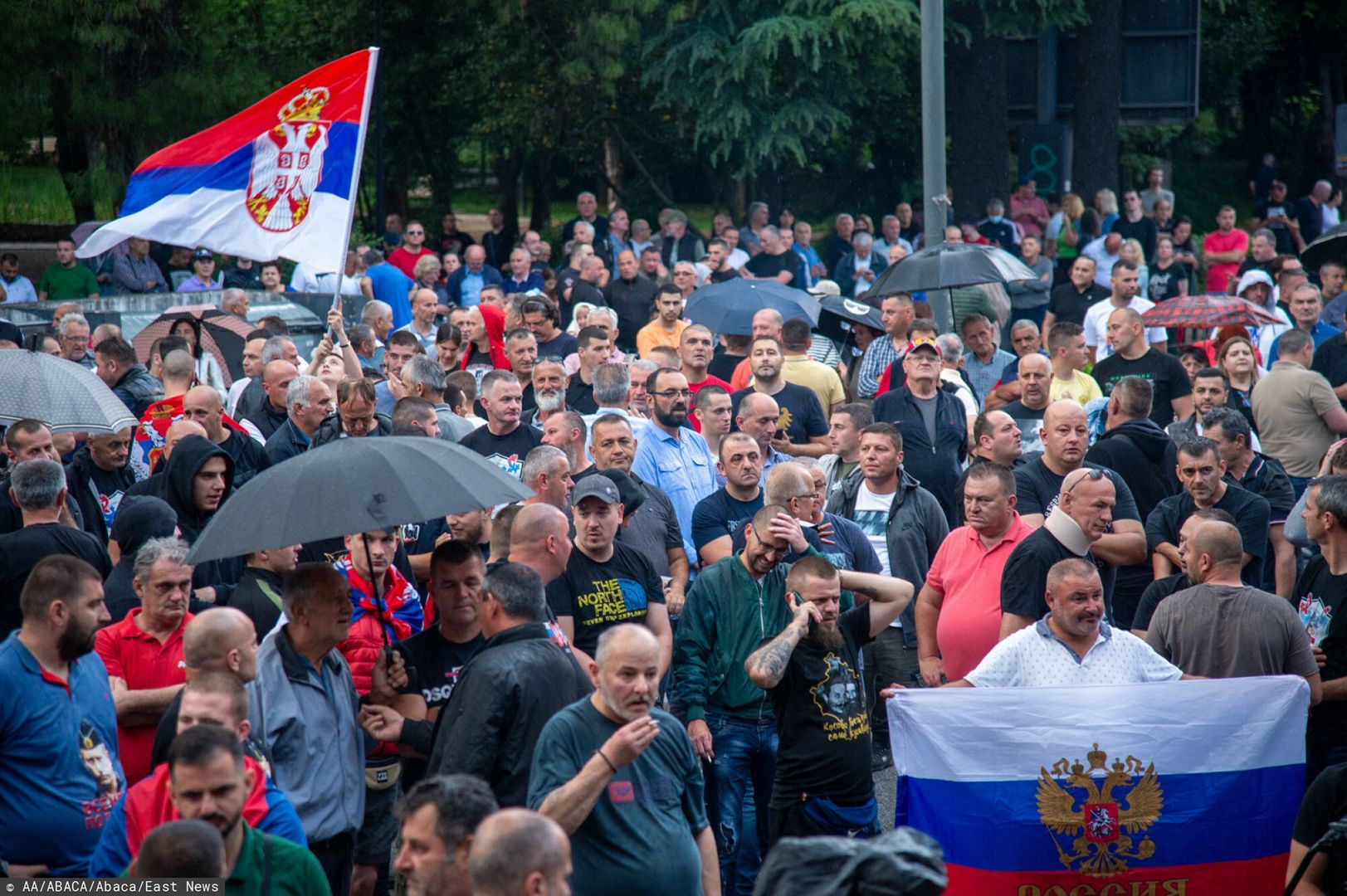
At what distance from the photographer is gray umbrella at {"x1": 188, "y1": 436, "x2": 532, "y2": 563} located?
526 centimetres

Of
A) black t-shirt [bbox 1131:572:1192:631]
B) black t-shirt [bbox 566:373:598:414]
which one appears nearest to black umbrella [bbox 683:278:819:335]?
black t-shirt [bbox 566:373:598:414]

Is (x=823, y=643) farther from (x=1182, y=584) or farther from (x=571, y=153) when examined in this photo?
(x=571, y=153)

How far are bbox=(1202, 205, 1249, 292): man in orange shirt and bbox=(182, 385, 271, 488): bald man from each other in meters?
15.7

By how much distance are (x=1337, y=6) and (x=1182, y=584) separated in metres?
27.8

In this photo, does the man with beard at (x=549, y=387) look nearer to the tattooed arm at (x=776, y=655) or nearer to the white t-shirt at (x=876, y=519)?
the white t-shirt at (x=876, y=519)

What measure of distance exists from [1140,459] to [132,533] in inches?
219

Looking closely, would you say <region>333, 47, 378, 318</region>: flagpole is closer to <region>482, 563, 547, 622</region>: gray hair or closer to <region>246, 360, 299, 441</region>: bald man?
<region>246, 360, 299, 441</region>: bald man

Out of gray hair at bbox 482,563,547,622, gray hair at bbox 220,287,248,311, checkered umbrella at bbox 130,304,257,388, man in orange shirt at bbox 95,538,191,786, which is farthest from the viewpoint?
gray hair at bbox 220,287,248,311

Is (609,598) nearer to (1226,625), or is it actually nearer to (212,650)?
(212,650)

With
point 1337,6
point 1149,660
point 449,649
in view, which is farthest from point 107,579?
point 1337,6

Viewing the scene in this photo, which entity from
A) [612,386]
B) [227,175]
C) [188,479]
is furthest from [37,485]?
[612,386]

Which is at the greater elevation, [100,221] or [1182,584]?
[100,221]

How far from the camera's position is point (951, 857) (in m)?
6.27

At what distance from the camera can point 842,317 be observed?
14.3m
